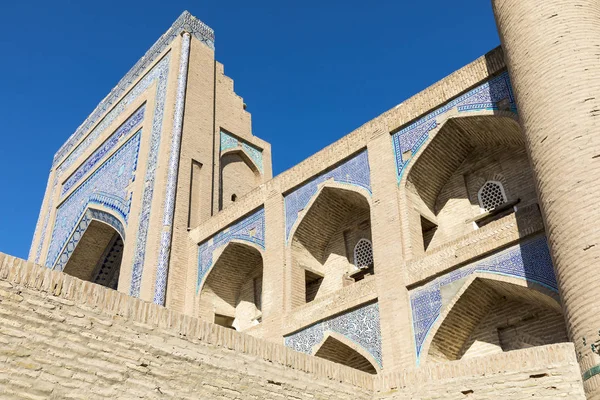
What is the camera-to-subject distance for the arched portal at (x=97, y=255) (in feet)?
35.7

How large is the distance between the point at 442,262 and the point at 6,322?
3.66 m

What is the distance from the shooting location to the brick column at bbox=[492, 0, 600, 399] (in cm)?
369

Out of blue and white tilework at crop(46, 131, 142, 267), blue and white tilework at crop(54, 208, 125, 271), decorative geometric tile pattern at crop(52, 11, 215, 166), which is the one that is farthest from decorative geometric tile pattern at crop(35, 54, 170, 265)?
blue and white tilework at crop(54, 208, 125, 271)

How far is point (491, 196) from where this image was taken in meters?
6.06

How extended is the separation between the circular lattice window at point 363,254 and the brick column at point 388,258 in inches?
31.6

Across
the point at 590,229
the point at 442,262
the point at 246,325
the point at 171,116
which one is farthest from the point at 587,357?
the point at 171,116

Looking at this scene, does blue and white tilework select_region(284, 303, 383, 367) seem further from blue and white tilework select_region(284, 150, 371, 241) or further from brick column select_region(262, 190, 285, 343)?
blue and white tilework select_region(284, 150, 371, 241)

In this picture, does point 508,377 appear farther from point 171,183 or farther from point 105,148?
point 105,148

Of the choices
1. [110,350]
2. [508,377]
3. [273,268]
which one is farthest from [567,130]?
[273,268]

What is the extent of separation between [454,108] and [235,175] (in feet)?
16.4

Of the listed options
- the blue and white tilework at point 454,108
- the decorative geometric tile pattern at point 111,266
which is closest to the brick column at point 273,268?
the blue and white tilework at point 454,108

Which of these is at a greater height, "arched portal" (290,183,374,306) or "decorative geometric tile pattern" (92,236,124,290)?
"decorative geometric tile pattern" (92,236,124,290)

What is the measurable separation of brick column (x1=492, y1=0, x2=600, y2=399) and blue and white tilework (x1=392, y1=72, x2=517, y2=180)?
52 cm

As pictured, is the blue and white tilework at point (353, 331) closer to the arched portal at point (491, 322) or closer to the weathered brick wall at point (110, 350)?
the arched portal at point (491, 322)
